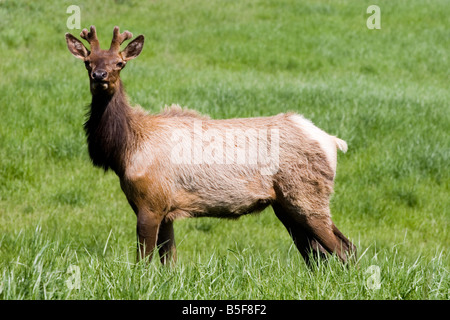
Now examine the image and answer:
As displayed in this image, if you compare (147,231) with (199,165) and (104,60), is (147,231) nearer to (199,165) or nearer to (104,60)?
(199,165)

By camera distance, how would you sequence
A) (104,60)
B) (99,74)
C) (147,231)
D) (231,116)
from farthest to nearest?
1. (231,116)
2. (147,231)
3. (104,60)
4. (99,74)

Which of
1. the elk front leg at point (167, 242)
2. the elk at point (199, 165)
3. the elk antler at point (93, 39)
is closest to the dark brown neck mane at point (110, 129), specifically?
the elk at point (199, 165)

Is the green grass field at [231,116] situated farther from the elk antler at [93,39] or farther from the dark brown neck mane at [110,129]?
the elk antler at [93,39]

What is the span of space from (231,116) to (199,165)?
184 inches

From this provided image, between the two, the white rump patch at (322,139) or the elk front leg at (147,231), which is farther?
the white rump patch at (322,139)

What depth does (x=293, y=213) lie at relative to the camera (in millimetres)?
5117

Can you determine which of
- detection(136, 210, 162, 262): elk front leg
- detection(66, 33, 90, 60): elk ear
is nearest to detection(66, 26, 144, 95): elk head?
detection(66, 33, 90, 60): elk ear

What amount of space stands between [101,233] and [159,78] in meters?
6.01

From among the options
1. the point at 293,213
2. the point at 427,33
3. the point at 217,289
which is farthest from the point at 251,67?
the point at 217,289

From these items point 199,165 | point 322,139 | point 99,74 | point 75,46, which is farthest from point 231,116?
point 99,74

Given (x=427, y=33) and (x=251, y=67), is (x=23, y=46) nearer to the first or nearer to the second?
(x=251, y=67)

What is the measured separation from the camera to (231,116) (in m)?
9.59

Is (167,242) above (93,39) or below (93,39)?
below

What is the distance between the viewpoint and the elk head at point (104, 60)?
4.56m
